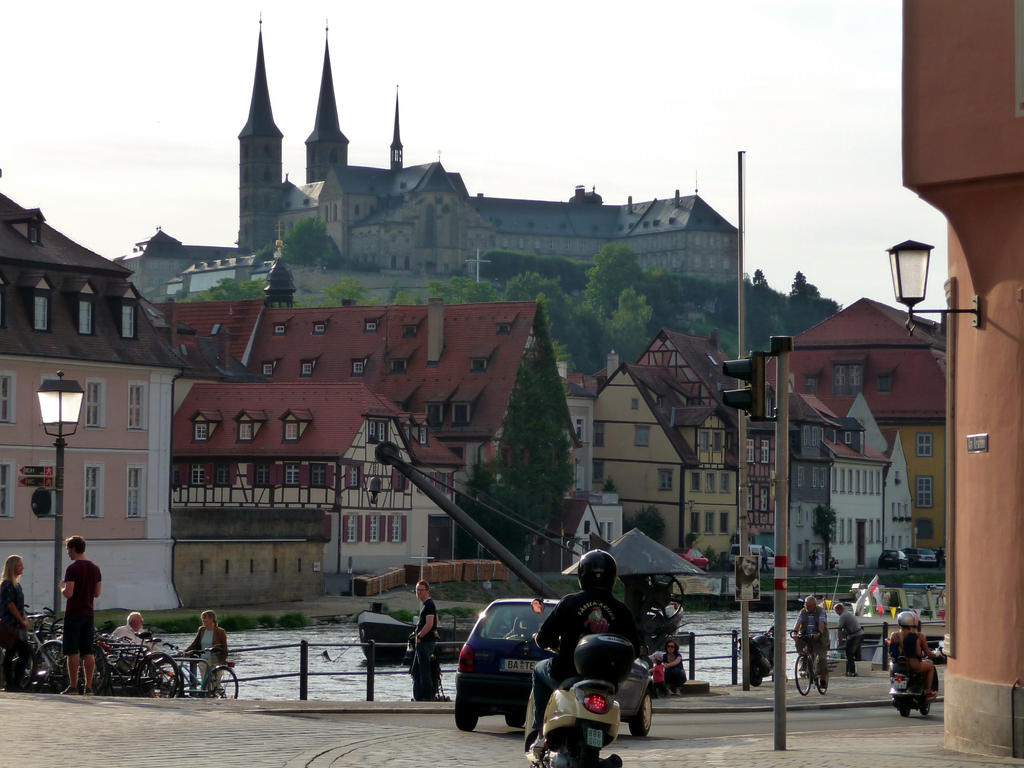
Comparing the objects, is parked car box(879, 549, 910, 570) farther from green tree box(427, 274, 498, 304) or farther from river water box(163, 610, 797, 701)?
green tree box(427, 274, 498, 304)

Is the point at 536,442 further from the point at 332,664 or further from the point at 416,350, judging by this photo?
the point at 332,664

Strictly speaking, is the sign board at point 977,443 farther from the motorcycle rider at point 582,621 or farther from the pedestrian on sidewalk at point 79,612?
the pedestrian on sidewalk at point 79,612

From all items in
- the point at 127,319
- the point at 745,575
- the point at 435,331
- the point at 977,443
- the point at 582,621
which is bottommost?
the point at 745,575

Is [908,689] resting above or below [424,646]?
below

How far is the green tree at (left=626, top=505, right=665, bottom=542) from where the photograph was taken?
10000 cm

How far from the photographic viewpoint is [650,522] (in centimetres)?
10000

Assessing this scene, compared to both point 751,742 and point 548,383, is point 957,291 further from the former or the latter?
point 548,383

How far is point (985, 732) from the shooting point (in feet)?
52.5

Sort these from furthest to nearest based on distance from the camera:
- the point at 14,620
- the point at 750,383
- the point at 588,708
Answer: the point at 14,620 < the point at 750,383 < the point at 588,708

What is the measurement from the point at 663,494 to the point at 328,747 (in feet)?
287

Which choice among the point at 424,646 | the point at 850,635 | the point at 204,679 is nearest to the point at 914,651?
the point at 424,646

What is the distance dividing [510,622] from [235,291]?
525 feet

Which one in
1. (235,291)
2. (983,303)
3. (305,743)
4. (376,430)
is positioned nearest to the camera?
(305,743)

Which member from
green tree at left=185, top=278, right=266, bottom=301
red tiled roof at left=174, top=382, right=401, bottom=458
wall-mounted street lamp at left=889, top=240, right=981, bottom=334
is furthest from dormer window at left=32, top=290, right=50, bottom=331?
green tree at left=185, top=278, right=266, bottom=301
